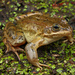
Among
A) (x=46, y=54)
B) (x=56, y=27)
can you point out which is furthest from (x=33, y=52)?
(x=56, y=27)

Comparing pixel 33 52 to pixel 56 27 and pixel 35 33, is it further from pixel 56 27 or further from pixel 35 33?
pixel 56 27

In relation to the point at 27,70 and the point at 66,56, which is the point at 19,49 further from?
the point at 66,56

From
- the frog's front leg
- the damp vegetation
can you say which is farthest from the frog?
the damp vegetation

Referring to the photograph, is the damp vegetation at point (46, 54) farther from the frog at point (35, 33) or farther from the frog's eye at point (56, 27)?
the frog's eye at point (56, 27)

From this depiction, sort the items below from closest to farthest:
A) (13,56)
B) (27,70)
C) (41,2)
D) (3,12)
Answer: (27,70)
(13,56)
(3,12)
(41,2)

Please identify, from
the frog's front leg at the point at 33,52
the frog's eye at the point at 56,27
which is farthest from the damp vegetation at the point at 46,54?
the frog's eye at the point at 56,27

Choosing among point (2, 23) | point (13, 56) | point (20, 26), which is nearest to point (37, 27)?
point (20, 26)
